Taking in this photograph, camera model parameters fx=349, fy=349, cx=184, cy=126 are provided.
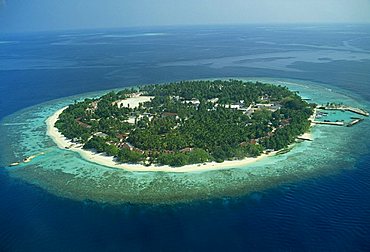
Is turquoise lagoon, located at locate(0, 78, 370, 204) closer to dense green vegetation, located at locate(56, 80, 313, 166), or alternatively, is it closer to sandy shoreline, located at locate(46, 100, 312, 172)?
sandy shoreline, located at locate(46, 100, 312, 172)

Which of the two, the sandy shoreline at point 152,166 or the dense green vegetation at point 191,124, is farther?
the dense green vegetation at point 191,124

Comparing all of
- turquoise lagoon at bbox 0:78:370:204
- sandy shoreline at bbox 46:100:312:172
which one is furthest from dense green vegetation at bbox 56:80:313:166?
turquoise lagoon at bbox 0:78:370:204

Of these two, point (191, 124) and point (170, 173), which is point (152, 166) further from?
point (191, 124)

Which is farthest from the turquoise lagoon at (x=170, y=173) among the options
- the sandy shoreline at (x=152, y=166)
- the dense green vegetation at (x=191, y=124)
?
the dense green vegetation at (x=191, y=124)

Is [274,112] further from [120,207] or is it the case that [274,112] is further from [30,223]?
[30,223]

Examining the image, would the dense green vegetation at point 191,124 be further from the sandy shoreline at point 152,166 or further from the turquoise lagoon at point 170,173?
the turquoise lagoon at point 170,173
